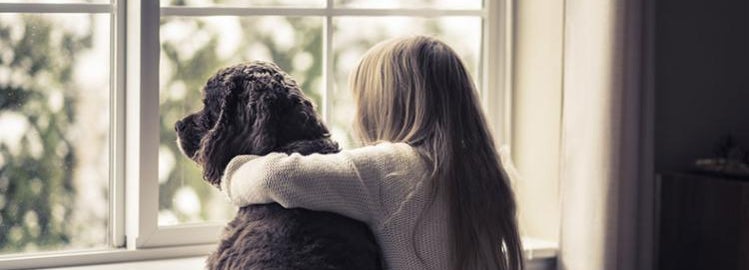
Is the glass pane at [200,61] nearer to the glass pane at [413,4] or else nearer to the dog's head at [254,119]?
the glass pane at [413,4]

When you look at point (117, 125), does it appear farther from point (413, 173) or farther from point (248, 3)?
point (413, 173)

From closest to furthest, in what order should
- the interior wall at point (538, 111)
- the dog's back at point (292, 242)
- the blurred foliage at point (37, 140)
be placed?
the dog's back at point (292, 242), the blurred foliage at point (37, 140), the interior wall at point (538, 111)

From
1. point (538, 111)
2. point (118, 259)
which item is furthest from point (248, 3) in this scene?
point (538, 111)

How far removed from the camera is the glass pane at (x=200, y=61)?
2.54 metres

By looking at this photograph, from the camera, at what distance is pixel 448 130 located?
1.71 meters

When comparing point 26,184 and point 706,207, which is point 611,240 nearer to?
point 706,207

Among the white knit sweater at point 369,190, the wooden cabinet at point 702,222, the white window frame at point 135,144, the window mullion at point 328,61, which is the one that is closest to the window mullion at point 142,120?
the white window frame at point 135,144

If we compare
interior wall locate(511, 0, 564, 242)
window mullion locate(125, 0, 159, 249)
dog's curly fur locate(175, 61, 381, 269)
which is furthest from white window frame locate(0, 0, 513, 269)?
dog's curly fur locate(175, 61, 381, 269)

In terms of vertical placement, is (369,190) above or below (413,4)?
below

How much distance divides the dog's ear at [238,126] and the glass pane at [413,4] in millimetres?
1080

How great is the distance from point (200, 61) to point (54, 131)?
37cm

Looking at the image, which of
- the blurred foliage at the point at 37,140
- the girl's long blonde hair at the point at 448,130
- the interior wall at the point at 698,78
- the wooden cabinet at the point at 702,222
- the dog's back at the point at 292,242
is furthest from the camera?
the interior wall at the point at 698,78

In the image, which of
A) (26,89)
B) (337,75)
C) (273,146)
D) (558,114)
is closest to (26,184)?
(26,89)

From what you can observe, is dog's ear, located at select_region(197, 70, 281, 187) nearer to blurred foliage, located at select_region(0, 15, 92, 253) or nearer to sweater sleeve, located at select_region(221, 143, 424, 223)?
sweater sleeve, located at select_region(221, 143, 424, 223)
